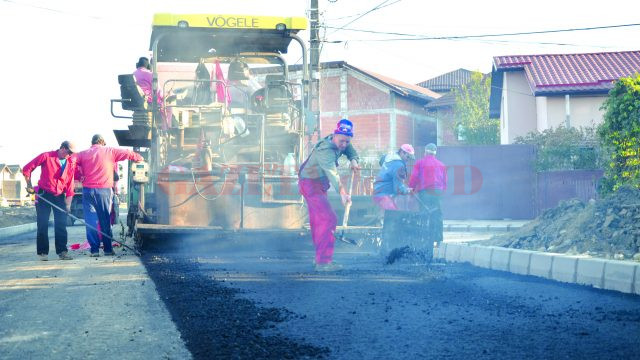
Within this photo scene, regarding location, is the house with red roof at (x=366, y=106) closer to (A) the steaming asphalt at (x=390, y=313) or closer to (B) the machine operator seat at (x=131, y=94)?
(B) the machine operator seat at (x=131, y=94)

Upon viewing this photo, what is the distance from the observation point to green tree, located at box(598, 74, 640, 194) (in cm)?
1037

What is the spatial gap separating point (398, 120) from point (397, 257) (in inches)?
1197

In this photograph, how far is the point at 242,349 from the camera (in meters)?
3.78

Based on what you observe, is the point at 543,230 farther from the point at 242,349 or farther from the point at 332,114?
the point at 332,114

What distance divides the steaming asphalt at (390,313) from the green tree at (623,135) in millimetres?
3824

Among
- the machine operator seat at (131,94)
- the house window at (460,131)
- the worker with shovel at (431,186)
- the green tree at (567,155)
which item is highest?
the house window at (460,131)

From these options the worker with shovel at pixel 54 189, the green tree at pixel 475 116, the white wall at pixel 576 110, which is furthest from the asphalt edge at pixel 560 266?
the green tree at pixel 475 116

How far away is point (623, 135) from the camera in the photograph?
10.9m

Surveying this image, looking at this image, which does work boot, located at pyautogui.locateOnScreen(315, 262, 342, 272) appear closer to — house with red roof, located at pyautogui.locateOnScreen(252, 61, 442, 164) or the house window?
house with red roof, located at pyautogui.locateOnScreen(252, 61, 442, 164)


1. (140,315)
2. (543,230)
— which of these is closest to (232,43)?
(543,230)

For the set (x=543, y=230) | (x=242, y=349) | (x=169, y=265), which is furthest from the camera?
(x=543, y=230)

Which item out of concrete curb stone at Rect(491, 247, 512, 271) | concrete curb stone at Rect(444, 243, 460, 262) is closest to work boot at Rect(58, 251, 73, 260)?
concrete curb stone at Rect(444, 243, 460, 262)

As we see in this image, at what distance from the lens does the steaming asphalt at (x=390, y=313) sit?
3.80 meters

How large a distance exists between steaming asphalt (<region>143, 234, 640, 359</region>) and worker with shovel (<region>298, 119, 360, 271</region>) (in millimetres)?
344
